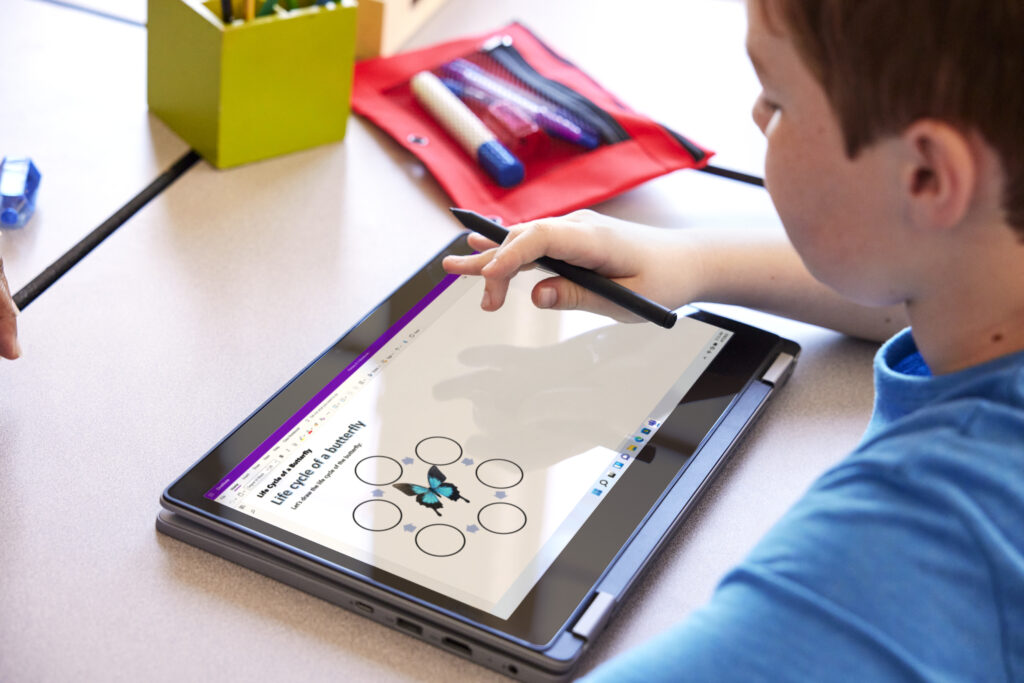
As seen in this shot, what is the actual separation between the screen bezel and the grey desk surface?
1.1 inches

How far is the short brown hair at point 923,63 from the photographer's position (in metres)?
0.44

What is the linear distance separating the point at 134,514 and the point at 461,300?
0.90 feet

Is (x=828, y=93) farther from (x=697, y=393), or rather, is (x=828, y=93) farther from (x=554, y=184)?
(x=554, y=184)

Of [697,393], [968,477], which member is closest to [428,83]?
[697,393]

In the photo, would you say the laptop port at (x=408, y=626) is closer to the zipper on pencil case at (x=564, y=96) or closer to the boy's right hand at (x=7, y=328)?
the boy's right hand at (x=7, y=328)

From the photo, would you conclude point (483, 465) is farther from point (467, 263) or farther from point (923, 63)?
point (923, 63)

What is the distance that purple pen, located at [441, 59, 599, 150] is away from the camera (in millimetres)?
1006

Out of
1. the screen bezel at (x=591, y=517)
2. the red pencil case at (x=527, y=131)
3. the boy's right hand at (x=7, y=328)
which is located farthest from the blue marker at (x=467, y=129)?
the boy's right hand at (x=7, y=328)

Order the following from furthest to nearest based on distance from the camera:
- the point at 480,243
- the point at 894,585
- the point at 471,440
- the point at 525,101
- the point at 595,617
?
the point at 525,101, the point at 480,243, the point at 471,440, the point at 595,617, the point at 894,585

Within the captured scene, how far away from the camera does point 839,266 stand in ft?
1.76

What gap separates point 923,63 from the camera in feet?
1.48

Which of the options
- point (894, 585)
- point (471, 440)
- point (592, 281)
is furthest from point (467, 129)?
point (894, 585)

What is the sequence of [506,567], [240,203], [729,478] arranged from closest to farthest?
[506,567] → [729,478] → [240,203]

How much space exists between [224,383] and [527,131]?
0.38 m
